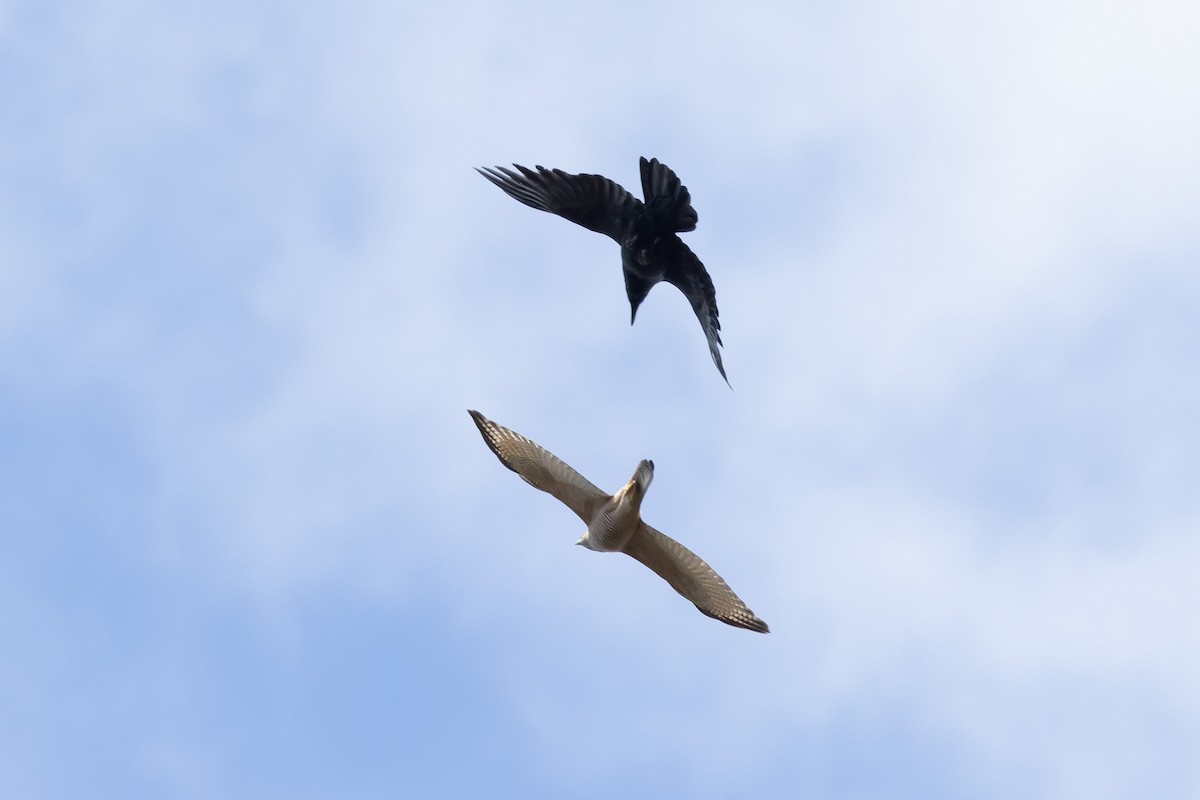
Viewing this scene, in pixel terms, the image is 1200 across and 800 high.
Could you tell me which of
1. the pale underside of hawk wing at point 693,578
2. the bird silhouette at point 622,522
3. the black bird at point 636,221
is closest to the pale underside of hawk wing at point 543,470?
the bird silhouette at point 622,522

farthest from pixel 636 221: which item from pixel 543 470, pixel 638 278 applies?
pixel 543 470

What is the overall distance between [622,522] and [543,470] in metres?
1.03

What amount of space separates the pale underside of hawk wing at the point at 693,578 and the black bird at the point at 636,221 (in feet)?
9.70

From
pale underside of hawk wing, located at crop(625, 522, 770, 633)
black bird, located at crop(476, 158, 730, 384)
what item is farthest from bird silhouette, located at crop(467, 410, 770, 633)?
black bird, located at crop(476, 158, 730, 384)

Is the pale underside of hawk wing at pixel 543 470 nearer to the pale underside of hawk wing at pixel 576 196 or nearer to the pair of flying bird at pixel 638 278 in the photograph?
the pair of flying bird at pixel 638 278

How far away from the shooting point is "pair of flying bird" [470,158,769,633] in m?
15.1

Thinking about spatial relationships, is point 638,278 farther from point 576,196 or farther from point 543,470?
point 543,470

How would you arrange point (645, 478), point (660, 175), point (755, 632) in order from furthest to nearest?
1. point (660, 175)
2. point (755, 632)
3. point (645, 478)

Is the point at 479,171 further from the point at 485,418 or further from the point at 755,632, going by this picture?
the point at 755,632

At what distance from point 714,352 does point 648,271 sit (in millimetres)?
1264

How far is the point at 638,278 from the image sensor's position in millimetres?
18078

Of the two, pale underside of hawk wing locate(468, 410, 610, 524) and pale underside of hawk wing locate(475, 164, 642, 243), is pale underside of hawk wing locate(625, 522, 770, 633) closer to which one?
pale underside of hawk wing locate(468, 410, 610, 524)

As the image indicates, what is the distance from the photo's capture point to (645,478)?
1441 cm

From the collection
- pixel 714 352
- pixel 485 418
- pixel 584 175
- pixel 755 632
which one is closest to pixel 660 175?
pixel 584 175
